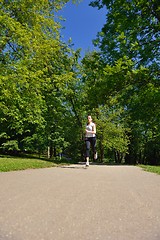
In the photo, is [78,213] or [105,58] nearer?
[78,213]

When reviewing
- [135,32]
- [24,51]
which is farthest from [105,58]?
[24,51]

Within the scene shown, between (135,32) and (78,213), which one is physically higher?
(135,32)

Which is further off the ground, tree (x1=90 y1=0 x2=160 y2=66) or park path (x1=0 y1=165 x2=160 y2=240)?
tree (x1=90 y1=0 x2=160 y2=66)

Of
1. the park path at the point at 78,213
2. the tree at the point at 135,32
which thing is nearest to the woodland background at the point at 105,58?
the tree at the point at 135,32

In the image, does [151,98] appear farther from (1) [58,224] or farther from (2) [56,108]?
(2) [56,108]

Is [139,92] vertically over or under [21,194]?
over

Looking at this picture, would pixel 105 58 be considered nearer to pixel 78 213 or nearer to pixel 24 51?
pixel 24 51

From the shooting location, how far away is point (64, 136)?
2884 centimetres

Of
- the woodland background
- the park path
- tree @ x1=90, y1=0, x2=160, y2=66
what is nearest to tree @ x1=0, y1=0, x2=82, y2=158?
the woodland background

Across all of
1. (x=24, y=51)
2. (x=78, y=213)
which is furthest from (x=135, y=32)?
(x=78, y=213)

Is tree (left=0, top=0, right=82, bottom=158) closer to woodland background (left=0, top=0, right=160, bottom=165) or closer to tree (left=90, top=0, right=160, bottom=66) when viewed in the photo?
woodland background (left=0, top=0, right=160, bottom=165)

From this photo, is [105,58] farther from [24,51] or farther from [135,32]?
[24,51]

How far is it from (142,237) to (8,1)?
14844mm

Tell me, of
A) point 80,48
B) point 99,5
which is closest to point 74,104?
point 80,48
